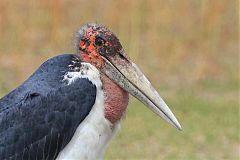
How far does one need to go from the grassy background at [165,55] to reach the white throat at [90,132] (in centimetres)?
385

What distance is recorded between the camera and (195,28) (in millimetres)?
13719

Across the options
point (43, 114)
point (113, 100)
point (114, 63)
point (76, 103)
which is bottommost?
point (43, 114)

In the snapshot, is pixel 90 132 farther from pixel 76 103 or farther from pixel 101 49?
pixel 101 49

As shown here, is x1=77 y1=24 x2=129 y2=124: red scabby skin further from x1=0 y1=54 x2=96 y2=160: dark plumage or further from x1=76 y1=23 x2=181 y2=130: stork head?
x1=0 y1=54 x2=96 y2=160: dark plumage

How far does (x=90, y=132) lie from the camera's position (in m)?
4.16

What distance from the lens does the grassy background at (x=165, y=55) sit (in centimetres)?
866

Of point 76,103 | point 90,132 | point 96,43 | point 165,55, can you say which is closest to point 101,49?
point 96,43

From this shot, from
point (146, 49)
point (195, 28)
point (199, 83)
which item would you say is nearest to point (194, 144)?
point (199, 83)

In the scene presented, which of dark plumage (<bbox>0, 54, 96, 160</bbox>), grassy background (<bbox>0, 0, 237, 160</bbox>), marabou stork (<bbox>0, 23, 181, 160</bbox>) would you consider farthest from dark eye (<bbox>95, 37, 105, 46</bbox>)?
grassy background (<bbox>0, 0, 237, 160</bbox>)

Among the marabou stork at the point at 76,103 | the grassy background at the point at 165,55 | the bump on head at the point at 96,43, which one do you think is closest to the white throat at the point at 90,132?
the marabou stork at the point at 76,103

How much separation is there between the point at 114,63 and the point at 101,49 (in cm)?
11

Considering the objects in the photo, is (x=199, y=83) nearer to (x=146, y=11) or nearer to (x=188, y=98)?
(x=188, y=98)

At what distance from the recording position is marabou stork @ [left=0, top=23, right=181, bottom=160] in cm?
403

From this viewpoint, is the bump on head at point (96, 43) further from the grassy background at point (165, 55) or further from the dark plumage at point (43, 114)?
the grassy background at point (165, 55)
